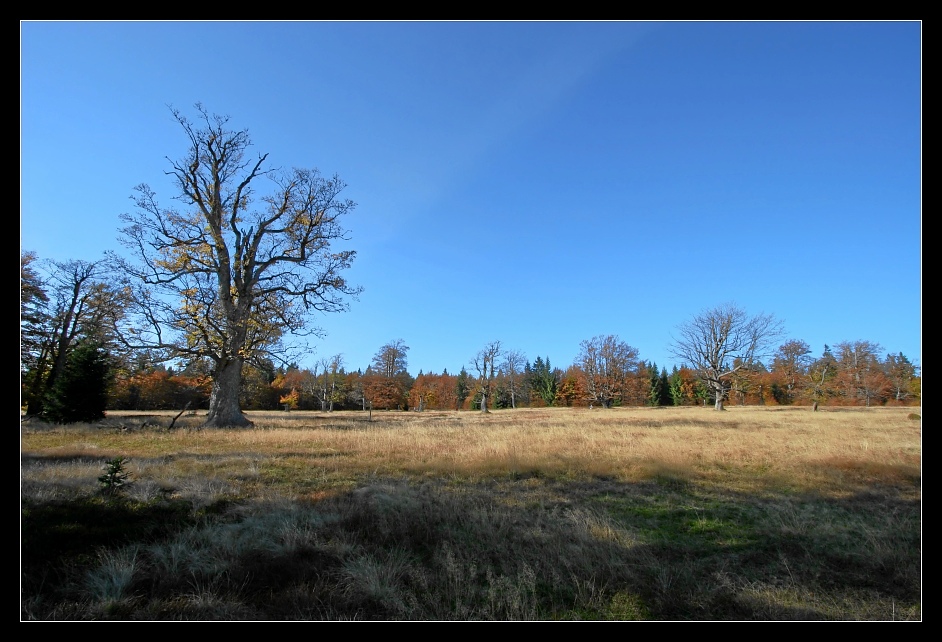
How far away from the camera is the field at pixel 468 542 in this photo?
312cm

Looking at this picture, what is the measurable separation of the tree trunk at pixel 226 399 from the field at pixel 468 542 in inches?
423

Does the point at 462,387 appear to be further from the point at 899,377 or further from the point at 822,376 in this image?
the point at 899,377

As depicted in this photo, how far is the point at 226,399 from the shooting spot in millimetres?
19547

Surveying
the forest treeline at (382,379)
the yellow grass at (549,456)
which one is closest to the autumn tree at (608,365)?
the forest treeline at (382,379)

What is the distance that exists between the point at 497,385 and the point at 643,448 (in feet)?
203

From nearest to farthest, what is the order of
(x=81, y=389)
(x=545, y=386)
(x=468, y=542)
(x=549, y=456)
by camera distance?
(x=468, y=542), (x=549, y=456), (x=81, y=389), (x=545, y=386)

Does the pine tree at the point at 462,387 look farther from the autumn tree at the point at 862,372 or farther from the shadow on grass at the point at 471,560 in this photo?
the shadow on grass at the point at 471,560

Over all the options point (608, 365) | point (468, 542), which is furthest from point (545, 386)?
point (468, 542)

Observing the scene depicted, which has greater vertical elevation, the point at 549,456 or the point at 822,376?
the point at 822,376

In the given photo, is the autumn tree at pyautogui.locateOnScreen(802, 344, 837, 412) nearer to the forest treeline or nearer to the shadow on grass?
the forest treeline

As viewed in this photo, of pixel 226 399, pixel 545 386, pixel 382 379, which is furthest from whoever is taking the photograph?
pixel 545 386

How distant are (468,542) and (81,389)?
25.6m

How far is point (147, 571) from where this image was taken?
3.48 meters
